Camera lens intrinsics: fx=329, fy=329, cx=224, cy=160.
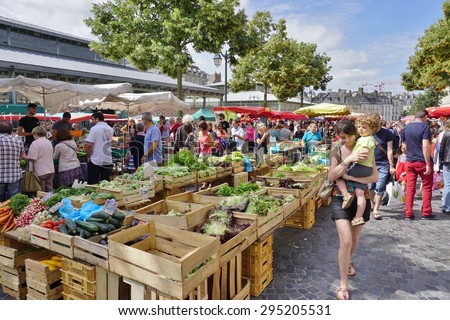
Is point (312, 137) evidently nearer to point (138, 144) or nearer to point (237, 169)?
point (237, 169)

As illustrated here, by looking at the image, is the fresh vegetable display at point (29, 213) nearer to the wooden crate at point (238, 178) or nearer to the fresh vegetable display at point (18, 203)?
the fresh vegetable display at point (18, 203)

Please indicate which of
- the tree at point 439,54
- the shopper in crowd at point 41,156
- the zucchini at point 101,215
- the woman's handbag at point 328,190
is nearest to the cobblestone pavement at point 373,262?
the woman's handbag at point 328,190

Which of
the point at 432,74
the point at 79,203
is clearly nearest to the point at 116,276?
the point at 79,203

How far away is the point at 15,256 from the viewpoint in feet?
11.8

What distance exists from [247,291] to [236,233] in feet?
2.18

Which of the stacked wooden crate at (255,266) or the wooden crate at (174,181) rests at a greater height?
the wooden crate at (174,181)

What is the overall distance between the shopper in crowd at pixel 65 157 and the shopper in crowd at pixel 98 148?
A: 0.50m

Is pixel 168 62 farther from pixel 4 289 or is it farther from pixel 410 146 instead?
pixel 4 289

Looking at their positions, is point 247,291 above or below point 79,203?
below

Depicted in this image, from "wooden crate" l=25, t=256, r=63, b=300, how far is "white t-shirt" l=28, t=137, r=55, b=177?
2821 mm

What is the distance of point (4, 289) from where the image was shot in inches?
149

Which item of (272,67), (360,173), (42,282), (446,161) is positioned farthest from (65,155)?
(272,67)

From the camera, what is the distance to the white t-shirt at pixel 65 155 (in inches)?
235

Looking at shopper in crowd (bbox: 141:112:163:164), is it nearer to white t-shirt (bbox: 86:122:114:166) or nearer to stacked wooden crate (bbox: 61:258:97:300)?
white t-shirt (bbox: 86:122:114:166)
